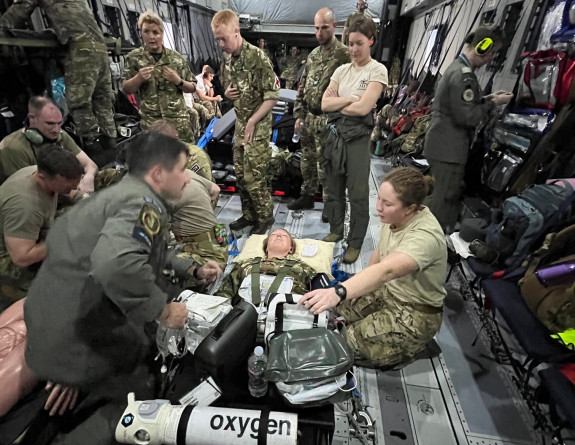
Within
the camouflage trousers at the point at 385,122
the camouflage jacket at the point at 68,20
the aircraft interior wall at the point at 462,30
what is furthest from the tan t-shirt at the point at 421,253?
the camouflage trousers at the point at 385,122

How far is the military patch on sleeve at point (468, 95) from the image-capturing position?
99.5 inches

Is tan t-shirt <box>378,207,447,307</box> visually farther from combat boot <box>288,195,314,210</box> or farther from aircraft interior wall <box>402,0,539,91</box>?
aircraft interior wall <box>402,0,539,91</box>

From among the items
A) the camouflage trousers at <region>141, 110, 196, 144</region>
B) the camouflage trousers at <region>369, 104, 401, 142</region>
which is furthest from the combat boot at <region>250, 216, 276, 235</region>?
the camouflage trousers at <region>369, 104, 401, 142</region>

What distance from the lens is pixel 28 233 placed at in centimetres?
181

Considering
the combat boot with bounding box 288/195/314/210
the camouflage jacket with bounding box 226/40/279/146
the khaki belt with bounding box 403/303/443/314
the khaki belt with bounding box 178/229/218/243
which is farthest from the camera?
the combat boot with bounding box 288/195/314/210

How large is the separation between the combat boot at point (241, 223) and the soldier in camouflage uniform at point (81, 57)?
2.00 m

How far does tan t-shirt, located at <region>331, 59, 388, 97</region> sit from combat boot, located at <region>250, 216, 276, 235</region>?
4.78 ft

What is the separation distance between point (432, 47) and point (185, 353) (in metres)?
6.97

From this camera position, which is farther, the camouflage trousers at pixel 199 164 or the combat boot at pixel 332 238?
the combat boot at pixel 332 238

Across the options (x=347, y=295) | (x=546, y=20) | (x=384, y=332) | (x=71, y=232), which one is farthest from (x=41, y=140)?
(x=546, y=20)

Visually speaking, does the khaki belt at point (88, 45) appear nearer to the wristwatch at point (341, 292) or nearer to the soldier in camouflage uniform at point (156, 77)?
the soldier in camouflage uniform at point (156, 77)

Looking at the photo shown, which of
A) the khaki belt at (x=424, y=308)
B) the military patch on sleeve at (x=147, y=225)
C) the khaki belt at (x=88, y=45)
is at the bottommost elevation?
the khaki belt at (x=424, y=308)

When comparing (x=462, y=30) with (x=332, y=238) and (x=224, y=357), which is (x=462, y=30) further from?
(x=224, y=357)

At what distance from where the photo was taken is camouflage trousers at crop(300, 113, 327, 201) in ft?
11.1
